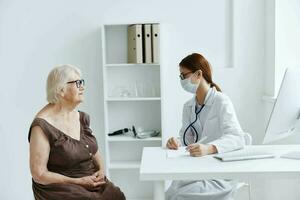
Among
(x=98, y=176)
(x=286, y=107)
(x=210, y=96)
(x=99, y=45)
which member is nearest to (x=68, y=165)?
(x=98, y=176)

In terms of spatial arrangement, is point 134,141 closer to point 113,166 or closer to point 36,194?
point 113,166

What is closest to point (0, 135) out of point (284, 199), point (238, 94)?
point (238, 94)

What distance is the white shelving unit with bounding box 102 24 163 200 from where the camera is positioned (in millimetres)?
A: 4340

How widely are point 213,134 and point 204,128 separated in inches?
2.8

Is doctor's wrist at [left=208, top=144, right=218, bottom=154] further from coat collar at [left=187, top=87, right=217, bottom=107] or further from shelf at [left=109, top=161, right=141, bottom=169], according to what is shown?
shelf at [left=109, top=161, right=141, bottom=169]

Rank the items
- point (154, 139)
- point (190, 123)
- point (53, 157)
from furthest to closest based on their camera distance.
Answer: point (154, 139) < point (190, 123) < point (53, 157)

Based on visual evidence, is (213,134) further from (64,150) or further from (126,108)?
(126,108)

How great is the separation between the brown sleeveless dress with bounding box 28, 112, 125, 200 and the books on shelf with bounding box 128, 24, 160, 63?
1.51 m

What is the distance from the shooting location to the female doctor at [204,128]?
8.54ft

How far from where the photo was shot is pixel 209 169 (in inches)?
87.7

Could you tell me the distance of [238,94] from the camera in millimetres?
4418

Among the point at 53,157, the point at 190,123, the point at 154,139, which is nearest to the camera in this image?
the point at 53,157

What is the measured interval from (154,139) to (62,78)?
5.59ft

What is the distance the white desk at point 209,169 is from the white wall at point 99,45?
199cm
